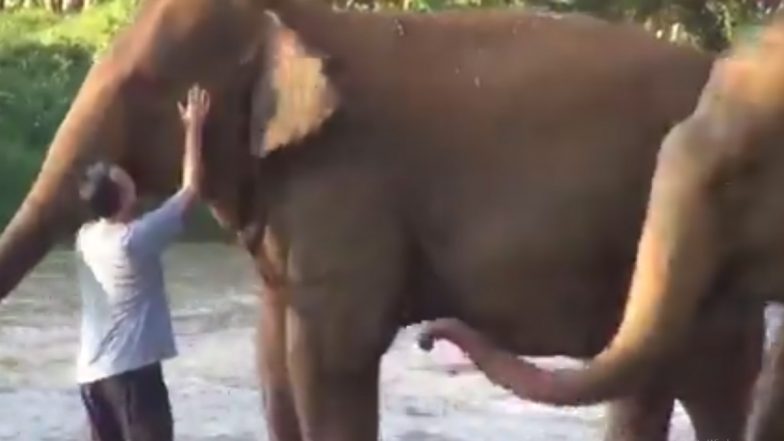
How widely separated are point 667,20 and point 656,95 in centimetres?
1220

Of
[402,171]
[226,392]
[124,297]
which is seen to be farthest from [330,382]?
[226,392]

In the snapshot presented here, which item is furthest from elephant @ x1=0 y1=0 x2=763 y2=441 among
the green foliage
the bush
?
the bush

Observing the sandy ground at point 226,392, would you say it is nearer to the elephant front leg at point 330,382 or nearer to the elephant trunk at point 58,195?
the elephant front leg at point 330,382

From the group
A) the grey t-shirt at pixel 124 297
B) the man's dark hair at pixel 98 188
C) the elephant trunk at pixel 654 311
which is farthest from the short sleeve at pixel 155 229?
the elephant trunk at pixel 654 311

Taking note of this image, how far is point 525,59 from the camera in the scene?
6535 mm

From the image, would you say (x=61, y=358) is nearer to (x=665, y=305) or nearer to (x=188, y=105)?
(x=188, y=105)

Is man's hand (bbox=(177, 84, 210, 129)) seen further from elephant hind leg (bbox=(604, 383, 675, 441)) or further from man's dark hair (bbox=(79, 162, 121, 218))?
elephant hind leg (bbox=(604, 383, 675, 441))

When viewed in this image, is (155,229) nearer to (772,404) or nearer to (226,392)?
(772,404)

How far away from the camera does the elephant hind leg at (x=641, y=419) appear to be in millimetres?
6785

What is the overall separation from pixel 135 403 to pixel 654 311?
8.87 ft

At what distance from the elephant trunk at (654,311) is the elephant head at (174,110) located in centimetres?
175

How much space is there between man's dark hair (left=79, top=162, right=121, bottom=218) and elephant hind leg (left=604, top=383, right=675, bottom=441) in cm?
165

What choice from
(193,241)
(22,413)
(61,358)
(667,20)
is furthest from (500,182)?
(193,241)

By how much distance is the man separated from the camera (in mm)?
7039
